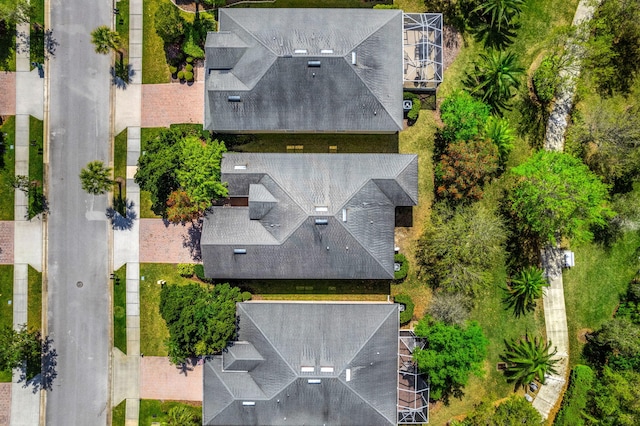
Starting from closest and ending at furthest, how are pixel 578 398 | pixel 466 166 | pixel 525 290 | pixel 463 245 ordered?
pixel 466 166 → pixel 463 245 → pixel 525 290 → pixel 578 398

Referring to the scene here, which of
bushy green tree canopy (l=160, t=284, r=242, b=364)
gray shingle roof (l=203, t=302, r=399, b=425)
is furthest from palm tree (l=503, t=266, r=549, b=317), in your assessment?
bushy green tree canopy (l=160, t=284, r=242, b=364)

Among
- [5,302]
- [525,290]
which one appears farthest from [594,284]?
[5,302]

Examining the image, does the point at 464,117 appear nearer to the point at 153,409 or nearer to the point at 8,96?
the point at 153,409

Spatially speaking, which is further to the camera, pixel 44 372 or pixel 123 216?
pixel 123 216

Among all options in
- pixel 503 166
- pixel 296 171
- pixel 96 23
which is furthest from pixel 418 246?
A: pixel 96 23

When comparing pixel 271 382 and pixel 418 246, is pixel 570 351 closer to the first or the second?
pixel 418 246

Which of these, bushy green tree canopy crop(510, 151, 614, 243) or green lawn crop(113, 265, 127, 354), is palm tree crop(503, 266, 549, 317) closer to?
bushy green tree canopy crop(510, 151, 614, 243)
